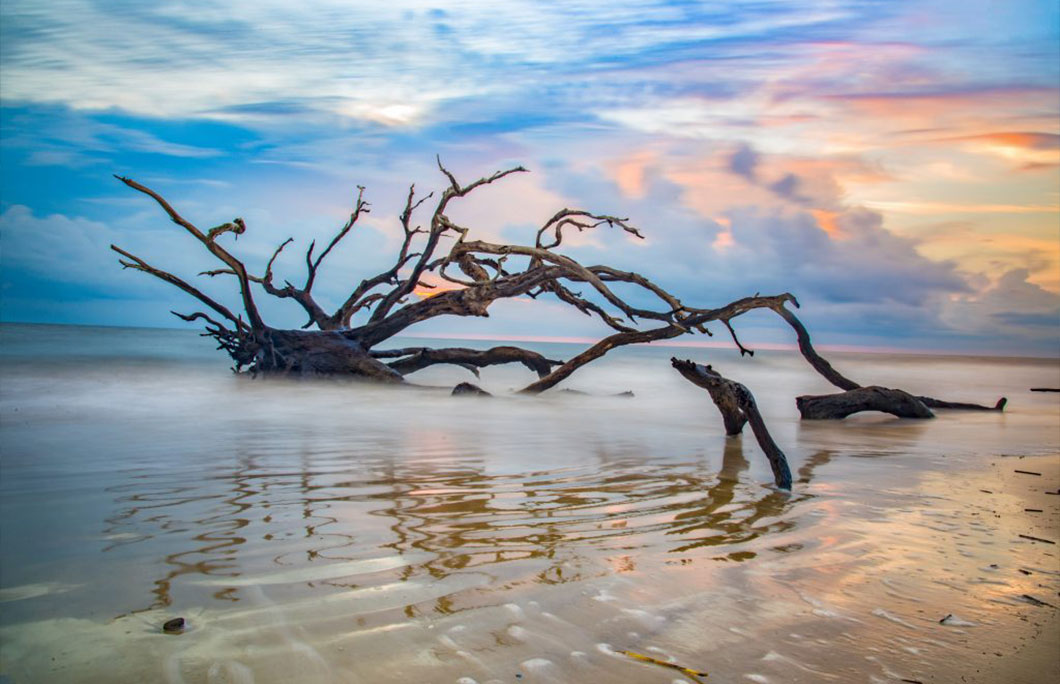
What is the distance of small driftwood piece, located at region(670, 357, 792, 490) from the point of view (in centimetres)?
467

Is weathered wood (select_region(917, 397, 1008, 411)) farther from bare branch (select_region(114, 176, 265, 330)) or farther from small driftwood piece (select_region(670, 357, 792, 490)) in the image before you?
bare branch (select_region(114, 176, 265, 330))

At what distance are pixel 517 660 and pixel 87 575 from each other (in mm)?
1732

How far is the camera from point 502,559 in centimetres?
280

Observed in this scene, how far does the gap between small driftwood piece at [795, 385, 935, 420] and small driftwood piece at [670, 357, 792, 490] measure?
300 centimetres

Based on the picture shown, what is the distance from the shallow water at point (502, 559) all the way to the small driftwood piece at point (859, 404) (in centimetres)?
317

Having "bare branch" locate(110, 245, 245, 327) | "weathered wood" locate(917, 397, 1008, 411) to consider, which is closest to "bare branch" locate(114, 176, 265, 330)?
"bare branch" locate(110, 245, 245, 327)

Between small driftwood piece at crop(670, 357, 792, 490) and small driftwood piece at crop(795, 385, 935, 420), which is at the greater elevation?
small driftwood piece at crop(670, 357, 792, 490)

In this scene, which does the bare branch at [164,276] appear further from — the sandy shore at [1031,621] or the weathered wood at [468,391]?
the sandy shore at [1031,621]

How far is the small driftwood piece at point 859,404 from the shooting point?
9.64 meters

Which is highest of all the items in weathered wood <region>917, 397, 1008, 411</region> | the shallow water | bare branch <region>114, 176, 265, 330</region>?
bare branch <region>114, 176, 265, 330</region>

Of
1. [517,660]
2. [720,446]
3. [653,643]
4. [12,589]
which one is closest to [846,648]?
[653,643]

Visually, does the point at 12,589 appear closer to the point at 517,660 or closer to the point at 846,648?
the point at 517,660

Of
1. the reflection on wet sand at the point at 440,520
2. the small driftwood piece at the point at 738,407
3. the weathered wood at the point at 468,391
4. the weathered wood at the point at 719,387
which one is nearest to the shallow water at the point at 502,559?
the reflection on wet sand at the point at 440,520

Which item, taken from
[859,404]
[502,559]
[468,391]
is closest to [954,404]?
[859,404]
